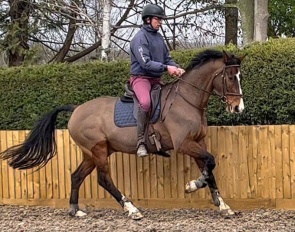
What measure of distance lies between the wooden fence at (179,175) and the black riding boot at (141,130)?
99 centimetres

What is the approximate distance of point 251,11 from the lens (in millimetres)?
12688

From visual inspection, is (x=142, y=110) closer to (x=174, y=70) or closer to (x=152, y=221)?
(x=174, y=70)

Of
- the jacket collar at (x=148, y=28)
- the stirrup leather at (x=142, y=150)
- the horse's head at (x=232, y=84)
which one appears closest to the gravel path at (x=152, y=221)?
the stirrup leather at (x=142, y=150)

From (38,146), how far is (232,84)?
294cm

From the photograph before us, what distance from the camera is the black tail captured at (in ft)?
27.6

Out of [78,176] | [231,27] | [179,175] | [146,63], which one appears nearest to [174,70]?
[146,63]

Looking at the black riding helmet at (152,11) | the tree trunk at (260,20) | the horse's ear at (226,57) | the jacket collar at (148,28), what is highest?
the tree trunk at (260,20)

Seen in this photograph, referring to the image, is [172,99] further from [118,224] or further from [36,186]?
[36,186]

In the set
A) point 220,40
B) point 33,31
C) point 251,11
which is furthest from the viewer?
point 220,40

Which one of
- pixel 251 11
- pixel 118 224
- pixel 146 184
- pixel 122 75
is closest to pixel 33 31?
pixel 251 11

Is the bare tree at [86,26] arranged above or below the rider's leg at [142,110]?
above

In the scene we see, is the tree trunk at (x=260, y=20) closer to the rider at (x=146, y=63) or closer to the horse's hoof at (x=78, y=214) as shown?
the rider at (x=146, y=63)

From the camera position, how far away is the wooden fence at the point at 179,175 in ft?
26.4

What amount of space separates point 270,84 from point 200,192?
5.89ft
